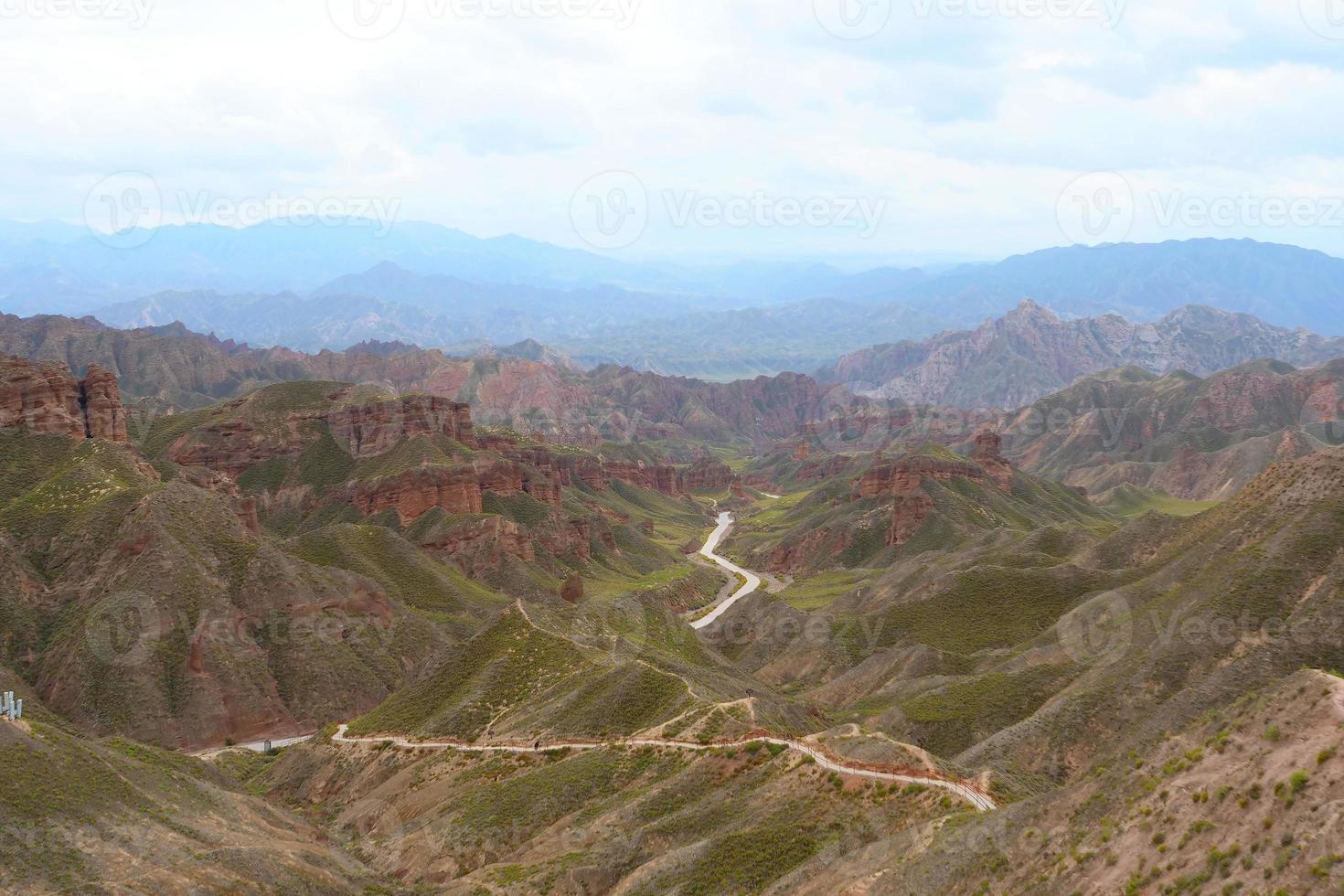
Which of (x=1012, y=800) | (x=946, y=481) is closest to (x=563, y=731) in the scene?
(x=1012, y=800)

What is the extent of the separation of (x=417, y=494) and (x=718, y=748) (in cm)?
10640

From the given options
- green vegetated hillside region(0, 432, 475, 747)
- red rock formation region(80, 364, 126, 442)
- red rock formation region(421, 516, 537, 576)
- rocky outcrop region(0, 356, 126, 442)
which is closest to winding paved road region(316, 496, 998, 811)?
green vegetated hillside region(0, 432, 475, 747)

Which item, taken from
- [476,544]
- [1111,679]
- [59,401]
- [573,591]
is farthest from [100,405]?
[1111,679]

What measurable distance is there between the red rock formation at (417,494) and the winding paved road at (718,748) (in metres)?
70.5

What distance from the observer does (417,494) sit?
162 meters

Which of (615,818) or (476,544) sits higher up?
(615,818)

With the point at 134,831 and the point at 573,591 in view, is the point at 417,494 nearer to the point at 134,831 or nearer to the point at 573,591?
the point at 573,591

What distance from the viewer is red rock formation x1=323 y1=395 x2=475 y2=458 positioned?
175125 mm

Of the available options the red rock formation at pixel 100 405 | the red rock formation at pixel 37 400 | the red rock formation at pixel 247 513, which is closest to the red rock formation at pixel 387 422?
the red rock formation at pixel 247 513

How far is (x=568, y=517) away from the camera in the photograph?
184m

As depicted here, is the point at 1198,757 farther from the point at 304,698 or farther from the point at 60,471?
the point at 60,471

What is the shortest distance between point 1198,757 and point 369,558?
10824 centimetres

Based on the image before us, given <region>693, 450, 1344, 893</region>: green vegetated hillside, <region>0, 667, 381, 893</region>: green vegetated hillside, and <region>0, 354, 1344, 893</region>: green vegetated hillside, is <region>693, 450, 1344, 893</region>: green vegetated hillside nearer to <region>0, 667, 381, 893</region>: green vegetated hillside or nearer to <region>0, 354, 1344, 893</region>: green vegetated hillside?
<region>0, 354, 1344, 893</region>: green vegetated hillside

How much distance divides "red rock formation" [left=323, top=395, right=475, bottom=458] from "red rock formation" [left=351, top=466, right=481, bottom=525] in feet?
41.4
